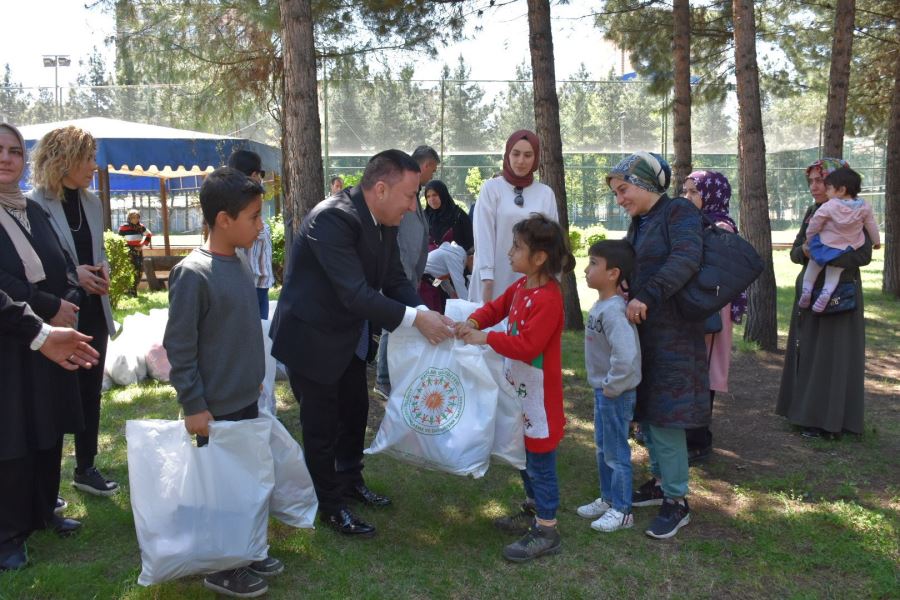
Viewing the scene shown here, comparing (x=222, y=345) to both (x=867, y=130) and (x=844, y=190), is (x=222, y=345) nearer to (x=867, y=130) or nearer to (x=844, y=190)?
(x=844, y=190)

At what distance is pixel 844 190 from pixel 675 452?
2.47 m

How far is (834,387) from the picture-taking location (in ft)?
17.3

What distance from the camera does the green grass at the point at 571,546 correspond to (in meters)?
3.24

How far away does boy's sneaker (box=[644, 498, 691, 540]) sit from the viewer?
3.75 meters

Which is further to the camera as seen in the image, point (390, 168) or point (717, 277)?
point (717, 277)

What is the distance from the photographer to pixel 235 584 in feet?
10.1

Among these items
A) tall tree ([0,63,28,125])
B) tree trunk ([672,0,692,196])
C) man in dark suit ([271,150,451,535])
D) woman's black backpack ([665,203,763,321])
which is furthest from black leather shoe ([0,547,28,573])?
tall tree ([0,63,28,125])

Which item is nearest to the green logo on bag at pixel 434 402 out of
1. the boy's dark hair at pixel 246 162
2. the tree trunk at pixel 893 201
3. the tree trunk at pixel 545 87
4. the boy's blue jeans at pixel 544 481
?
the boy's blue jeans at pixel 544 481

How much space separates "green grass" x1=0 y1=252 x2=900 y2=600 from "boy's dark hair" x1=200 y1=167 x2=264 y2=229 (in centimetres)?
148

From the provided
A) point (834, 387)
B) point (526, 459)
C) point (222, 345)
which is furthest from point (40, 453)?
point (834, 387)

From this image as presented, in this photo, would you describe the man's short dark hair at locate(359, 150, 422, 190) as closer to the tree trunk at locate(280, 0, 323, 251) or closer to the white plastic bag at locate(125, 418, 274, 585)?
the white plastic bag at locate(125, 418, 274, 585)

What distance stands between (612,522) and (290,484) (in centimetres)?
157

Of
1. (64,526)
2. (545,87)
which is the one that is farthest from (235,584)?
(545,87)

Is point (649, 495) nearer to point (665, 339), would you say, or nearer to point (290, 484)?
point (665, 339)
